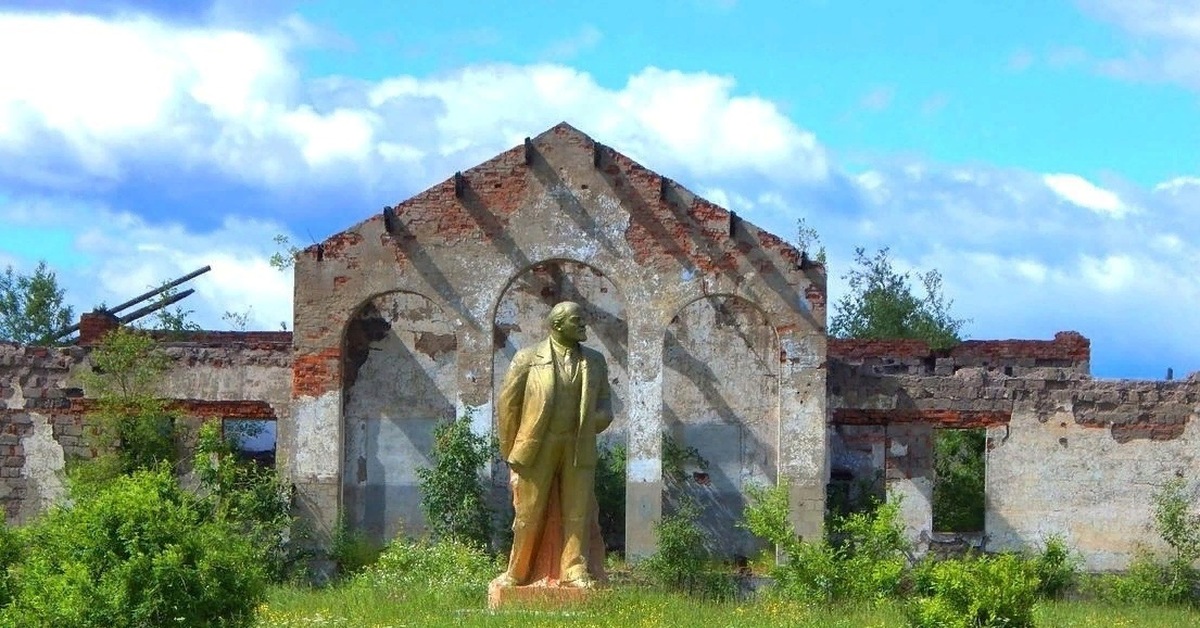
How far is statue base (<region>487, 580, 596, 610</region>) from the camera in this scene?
46.3 ft

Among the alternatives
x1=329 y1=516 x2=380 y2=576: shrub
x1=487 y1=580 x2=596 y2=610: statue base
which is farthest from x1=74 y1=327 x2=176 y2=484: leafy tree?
x1=487 y1=580 x2=596 y2=610: statue base

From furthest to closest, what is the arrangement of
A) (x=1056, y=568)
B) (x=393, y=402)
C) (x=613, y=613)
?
(x=393, y=402)
(x=1056, y=568)
(x=613, y=613)

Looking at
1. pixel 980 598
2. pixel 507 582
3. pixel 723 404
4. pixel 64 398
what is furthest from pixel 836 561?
pixel 64 398

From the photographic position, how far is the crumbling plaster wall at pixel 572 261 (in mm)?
20219

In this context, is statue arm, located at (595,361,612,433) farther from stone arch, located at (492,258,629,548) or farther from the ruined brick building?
stone arch, located at (492,258,629,548)

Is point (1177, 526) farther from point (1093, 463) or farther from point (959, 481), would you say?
point (959, 481)

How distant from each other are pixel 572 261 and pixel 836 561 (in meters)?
4.94

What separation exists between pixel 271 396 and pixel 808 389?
6402 millimetres

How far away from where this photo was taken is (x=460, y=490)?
20.0 metres

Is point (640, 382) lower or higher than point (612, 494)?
higher

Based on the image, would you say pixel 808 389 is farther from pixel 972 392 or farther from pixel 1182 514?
pixel 1182 514

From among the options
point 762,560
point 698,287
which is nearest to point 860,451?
point 762,560

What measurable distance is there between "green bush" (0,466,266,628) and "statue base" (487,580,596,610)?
3.52 m

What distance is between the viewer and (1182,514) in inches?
782
